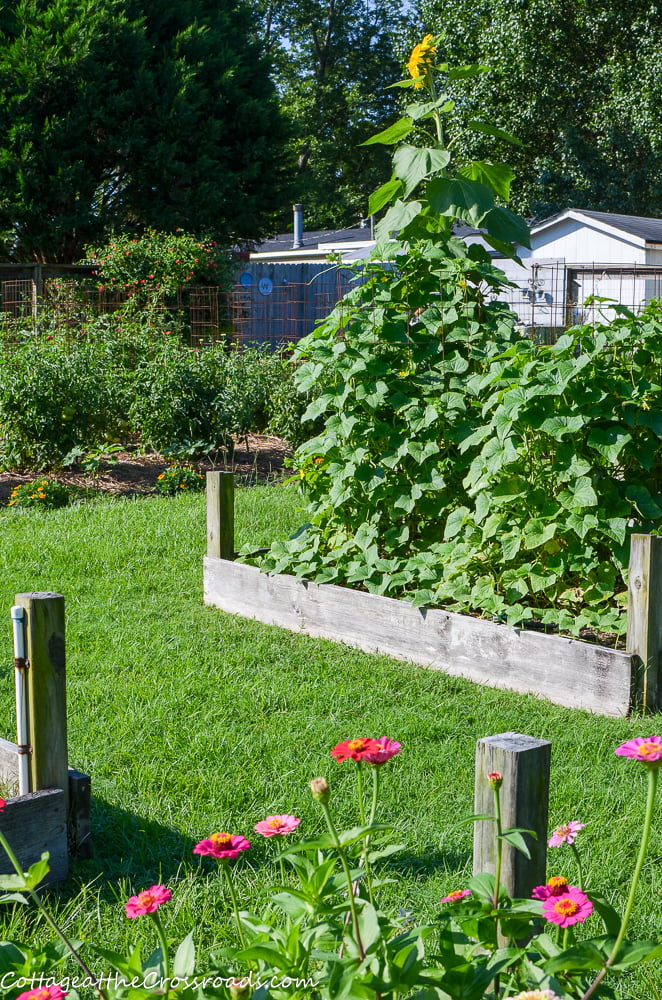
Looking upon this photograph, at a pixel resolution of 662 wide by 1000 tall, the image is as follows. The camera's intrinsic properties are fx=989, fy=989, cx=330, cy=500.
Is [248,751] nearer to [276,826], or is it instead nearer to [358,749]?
[276,826]

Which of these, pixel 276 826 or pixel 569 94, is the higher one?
pixel 569 94

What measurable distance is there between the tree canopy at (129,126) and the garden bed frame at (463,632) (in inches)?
632

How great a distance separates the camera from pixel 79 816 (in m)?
2.70

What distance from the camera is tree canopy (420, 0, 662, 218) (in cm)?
2647

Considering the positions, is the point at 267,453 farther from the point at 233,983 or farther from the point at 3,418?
the point at 233,983

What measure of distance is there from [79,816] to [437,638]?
1898 millimetres

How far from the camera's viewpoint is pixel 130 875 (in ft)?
8.64

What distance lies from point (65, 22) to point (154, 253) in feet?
27.4

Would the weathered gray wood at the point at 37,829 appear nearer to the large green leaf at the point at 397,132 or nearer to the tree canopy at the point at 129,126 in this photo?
the large green leaf at the point at 397,132

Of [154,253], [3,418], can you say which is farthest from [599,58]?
[3,418]

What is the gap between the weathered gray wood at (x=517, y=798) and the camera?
5.20ft

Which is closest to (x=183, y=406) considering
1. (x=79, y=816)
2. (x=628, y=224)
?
(x=79, y=816)

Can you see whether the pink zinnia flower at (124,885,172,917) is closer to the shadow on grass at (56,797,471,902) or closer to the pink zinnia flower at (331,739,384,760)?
the pink zinnia flower at (331,739,384,760)

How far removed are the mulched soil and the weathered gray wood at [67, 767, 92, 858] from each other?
17.5ft
